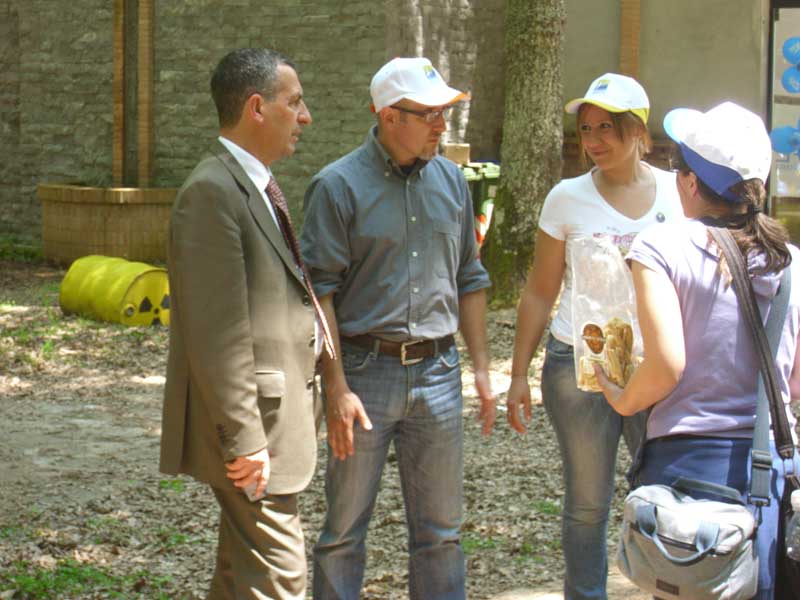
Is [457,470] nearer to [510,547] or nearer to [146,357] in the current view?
[510,547]

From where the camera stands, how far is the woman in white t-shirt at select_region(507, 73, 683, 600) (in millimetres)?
4164

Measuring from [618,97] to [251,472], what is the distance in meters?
1.68

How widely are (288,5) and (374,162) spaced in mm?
10011

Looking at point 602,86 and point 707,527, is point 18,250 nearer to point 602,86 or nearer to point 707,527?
point 602,86

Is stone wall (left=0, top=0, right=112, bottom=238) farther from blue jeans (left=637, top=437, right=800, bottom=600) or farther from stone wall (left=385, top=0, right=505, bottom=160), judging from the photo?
blue jeans (left=637, top=437, right=800, bottom=600)

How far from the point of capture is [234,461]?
11.4 feet

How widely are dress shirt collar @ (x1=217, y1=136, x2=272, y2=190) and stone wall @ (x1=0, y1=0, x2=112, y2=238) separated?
39.5 ft

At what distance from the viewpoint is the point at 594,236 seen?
4.14 meters

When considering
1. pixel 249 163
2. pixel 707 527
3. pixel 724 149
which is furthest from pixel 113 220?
pixel 707 527

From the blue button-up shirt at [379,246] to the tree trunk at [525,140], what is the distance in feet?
21.8

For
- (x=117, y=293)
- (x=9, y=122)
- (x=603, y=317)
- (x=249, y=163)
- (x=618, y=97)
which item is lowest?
(x=117, y=293)

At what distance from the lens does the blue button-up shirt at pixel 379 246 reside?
4.00 m

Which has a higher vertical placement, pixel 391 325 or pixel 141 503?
pixel 391 325

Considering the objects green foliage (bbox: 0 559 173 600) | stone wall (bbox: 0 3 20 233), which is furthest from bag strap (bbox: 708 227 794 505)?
stone wall (bbox: 0 3 20 233)
